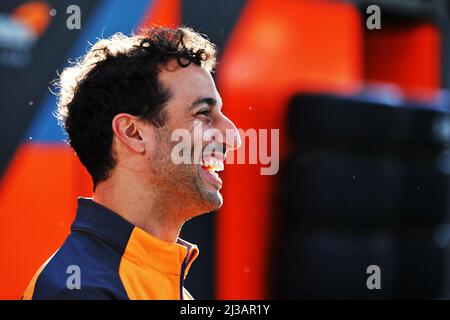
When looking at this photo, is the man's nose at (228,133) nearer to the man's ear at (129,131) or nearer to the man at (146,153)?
the man at (146,153)

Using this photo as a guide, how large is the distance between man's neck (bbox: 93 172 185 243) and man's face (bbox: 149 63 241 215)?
26mm

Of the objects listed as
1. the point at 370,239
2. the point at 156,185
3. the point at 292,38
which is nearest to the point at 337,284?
the point at 370,239

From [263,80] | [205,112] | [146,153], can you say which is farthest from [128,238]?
[263,80]

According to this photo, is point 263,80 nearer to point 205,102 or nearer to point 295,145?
point 295,145

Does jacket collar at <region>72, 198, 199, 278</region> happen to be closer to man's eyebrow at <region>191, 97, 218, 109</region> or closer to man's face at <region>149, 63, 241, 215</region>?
man's face at <region>149, 63, 241, 215</region>

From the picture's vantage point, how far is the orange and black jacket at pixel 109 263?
4.61 ft

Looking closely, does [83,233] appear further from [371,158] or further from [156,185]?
[371,158]

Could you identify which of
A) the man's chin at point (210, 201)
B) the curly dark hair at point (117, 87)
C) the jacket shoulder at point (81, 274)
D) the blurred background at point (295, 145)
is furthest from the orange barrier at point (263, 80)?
the jacket shoulder at point (81, 274)

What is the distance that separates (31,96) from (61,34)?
228 mm

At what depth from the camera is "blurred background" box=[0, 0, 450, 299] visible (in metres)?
2.51

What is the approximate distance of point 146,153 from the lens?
1.59 meters

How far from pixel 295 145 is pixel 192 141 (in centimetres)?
197

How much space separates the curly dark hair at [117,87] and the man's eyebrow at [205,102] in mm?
56

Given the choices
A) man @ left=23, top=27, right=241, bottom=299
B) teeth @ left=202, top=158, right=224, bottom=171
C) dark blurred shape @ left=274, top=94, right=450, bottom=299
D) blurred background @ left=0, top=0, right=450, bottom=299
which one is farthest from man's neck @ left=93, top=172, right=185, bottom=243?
dark blurred shape @ left=274, top=94, right=450, bottom=299
